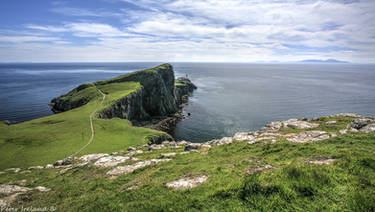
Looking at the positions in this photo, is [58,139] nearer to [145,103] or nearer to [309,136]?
[309,136]

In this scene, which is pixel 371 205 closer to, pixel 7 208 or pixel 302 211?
pixel 302 211

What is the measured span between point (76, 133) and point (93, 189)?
3955 cm

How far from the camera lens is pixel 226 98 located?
119188 millimetres

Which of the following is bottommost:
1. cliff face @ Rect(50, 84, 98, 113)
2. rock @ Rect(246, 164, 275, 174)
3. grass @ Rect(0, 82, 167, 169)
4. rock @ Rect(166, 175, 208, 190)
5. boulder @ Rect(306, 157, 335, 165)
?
grass @ Rect(0, 82, 167, 169)

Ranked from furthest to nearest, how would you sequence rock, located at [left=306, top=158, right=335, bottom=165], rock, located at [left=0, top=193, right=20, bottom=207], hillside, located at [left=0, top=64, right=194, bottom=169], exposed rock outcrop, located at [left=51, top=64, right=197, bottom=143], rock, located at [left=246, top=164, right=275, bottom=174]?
1. exposed rock outcrop, located at [left=51, top=64, right=197, bottom=143]
2. hillside, located at [left=0, top=64, right=194, bottom=169]
3. rock, located at [left=246, top=164, right=275, bottom=174]
4. rock, located at [left=0, top=193, right=20, bottom=207]
5. rock, located at [left=306, top=158, right=335, bottom=165]

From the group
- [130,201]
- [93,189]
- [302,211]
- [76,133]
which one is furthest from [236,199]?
[76,133]

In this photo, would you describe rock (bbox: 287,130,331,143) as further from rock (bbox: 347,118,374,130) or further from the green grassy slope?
the green grassy slope

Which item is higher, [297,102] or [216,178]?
[216,178]

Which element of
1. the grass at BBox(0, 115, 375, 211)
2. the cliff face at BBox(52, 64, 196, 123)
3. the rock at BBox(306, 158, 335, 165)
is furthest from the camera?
the cliff face at BBox(52, 64, 196, 123)

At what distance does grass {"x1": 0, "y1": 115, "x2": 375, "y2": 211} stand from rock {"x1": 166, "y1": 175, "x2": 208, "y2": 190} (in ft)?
1.64

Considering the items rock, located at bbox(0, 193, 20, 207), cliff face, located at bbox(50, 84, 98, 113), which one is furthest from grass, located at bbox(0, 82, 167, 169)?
cliff face, located at bbox(50, 84, 98, 113)

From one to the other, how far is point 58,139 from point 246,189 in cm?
4710

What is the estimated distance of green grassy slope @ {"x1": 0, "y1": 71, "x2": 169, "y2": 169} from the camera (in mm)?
32156

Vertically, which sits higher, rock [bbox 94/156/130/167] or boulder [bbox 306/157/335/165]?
boulder [bbox 306/157/335/165]
